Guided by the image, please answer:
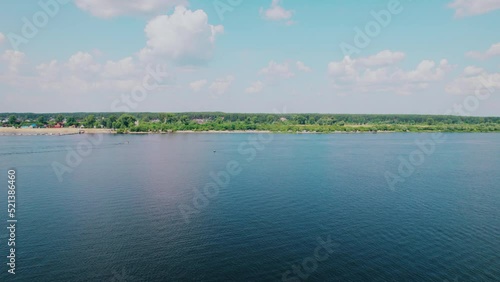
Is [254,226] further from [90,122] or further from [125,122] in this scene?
[90,122]


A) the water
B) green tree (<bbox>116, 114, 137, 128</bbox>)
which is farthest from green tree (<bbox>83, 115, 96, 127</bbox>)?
the water

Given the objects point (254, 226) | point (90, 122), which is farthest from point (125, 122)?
point (254, 226)

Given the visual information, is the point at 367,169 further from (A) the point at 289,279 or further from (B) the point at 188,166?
(A) the point at 289,279

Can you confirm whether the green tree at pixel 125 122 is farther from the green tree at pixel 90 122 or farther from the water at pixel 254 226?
the water at pixel 254 226

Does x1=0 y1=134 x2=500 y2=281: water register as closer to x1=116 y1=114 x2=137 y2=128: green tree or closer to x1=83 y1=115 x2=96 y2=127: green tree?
x1=116 y1=114 x2=137 y2=128: green tree

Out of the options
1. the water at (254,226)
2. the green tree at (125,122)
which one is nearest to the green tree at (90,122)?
the green tree at (125,122)

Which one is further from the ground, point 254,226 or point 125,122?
point 125,122

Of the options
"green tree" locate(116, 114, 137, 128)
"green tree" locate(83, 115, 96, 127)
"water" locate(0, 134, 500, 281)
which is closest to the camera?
"water" locate(0, 134, 500, 281)

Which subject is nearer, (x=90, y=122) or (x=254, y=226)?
(x=254, y=226)
